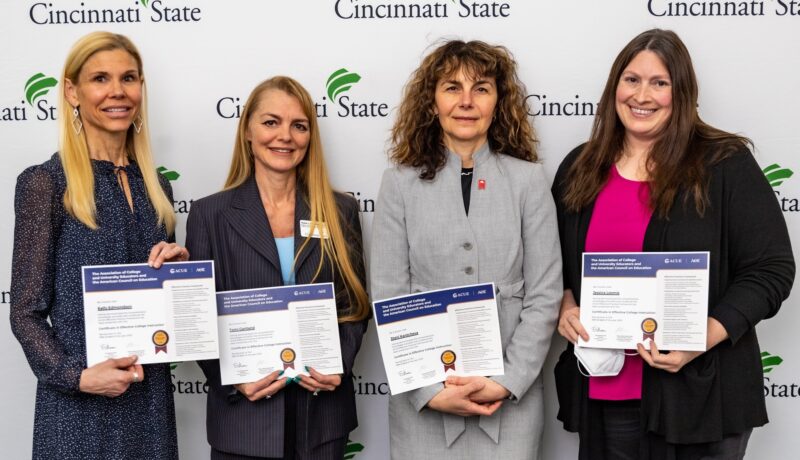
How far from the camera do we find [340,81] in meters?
2.94

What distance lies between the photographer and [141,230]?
2293 millimetres

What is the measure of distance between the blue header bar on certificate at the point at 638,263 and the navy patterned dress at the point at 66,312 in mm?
1463

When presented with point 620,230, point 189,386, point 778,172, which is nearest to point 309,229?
point 620,230

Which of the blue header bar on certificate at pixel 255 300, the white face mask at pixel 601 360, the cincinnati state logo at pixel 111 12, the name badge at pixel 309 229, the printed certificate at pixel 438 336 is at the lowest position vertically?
the white face mask at pixel 601 360

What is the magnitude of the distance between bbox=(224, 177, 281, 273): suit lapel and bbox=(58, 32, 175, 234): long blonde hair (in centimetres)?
23

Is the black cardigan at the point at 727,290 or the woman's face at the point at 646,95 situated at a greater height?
the woman's face at the point at 646,95

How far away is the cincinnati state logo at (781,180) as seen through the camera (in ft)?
9.43

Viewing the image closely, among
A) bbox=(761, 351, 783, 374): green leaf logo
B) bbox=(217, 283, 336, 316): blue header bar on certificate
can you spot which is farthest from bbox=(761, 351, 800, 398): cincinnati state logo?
bbox=(217, 283, 336, 316): blue header bar on certificate

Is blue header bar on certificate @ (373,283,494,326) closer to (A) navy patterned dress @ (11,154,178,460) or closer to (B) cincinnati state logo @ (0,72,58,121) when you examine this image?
(A) navy patterned dress @ (11,154,178,460)

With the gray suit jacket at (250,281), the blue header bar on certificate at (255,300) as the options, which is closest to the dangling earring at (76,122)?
the gray suit jacket at (250,281)

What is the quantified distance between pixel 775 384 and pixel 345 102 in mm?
2213

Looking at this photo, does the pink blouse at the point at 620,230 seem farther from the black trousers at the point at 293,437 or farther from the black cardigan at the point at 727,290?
the black trousers at the point at 293,437

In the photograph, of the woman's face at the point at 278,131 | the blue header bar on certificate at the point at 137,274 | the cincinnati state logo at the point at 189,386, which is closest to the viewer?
the blue header bar on certificate at the point at 137,274

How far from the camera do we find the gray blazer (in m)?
2.27
